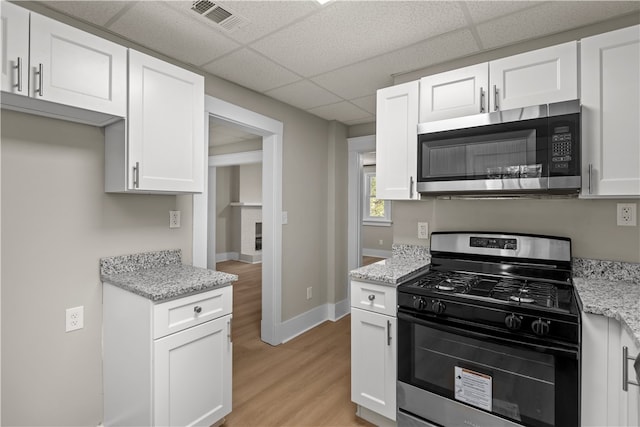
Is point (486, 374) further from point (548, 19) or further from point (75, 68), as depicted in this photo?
point (75, 68)

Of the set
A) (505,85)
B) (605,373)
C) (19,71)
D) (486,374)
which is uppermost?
(505,85)

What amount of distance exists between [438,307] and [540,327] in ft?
1.44

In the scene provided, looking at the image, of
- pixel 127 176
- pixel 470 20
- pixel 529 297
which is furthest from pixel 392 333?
pixel 470 20

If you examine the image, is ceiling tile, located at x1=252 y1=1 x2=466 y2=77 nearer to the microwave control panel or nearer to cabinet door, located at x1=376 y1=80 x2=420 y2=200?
cabinet door, located at x1=376 y1=80 x2=420 y2=200

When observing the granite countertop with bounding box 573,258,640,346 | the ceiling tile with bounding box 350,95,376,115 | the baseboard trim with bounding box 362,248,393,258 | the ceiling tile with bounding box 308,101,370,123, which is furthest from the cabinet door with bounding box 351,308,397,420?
the baseboard trim with bounding box 362,248,393,258

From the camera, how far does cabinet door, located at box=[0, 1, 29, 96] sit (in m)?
1.39

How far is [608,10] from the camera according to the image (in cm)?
179

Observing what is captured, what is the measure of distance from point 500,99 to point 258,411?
2482 mm

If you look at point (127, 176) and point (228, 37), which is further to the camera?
point (228, 37)

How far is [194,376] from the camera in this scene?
1799 mm

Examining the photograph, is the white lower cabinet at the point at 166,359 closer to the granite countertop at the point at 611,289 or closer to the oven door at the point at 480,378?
the oven door at the point at 480,378

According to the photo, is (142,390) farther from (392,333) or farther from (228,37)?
(228,37)

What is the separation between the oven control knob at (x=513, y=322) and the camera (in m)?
1.49

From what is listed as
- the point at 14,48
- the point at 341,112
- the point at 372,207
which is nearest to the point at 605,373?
the point at 14,48
